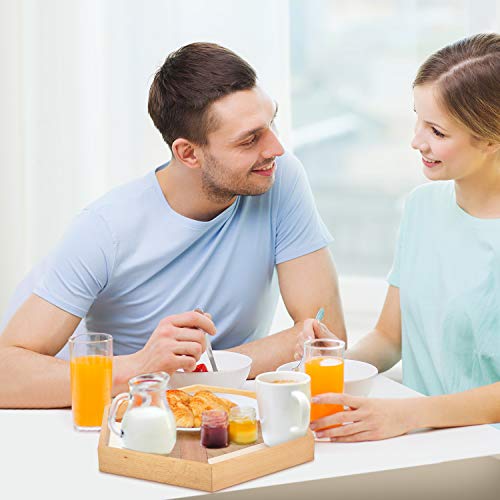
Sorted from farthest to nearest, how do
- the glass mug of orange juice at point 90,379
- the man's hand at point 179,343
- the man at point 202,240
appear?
the man at point 202,240
the man's hand at point 179,343
the glass mug of orange juice at point 90,379

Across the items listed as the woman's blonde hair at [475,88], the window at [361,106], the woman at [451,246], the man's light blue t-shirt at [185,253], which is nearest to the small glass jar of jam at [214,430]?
the woman at [451,246]

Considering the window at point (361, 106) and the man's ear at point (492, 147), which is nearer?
the man's ear at point (492, 147)

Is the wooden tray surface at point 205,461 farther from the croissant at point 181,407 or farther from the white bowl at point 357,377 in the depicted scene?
the white bowl at point 357,377

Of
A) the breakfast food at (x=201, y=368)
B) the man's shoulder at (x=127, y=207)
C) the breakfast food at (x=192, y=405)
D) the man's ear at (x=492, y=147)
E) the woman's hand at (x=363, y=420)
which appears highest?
the man's ear at (x=492, y=147)

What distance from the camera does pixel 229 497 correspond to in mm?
1343

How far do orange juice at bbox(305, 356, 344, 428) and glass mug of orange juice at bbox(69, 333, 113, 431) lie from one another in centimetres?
33

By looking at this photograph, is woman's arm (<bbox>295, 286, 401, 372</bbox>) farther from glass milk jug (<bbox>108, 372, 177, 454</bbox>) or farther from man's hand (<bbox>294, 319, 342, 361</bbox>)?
glass milk jug (<bbox>108, 372, 177, 454</bbox>)

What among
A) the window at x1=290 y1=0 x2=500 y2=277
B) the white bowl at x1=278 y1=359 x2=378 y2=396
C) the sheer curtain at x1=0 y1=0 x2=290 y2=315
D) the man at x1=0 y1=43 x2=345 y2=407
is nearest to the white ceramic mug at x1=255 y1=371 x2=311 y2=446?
the white bowl at x1=278 y1=359 x2=378 y2=396

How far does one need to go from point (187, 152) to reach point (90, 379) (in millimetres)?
668

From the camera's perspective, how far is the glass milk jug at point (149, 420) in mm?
1239

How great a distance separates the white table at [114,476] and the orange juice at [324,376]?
0.07m

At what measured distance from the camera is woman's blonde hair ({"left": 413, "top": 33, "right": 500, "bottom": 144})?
169 cm

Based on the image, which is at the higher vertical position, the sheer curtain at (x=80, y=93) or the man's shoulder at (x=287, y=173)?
the sheer curtain at (x=80, y=93)

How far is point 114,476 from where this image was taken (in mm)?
1251
